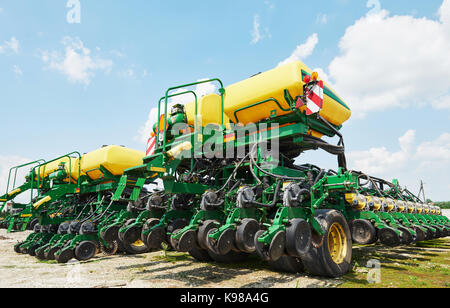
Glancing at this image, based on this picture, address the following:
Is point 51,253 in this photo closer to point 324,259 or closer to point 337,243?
point 324,259

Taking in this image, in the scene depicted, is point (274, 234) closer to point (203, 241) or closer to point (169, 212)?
point (203, 241)

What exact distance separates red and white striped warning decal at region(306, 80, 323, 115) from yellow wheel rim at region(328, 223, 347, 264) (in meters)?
2.06

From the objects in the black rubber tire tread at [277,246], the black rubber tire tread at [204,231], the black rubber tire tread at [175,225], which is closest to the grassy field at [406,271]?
the black rubber tire tread at [277,246]

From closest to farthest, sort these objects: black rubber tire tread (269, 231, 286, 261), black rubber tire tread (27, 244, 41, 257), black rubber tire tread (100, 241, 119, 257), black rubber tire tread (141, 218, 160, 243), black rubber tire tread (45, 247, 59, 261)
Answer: black rubber tire tread (269, 231, 286, 261) → black rubber tire tread (141, 218, 160, 243) → black rubber tire tread (45, 247, 59, 261) → black rubber tire tread (100, 241, 119, 257) → black rubber tire tread (27, 244, 41, 257)

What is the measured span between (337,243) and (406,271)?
165 centimetres

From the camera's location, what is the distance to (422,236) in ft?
26.0

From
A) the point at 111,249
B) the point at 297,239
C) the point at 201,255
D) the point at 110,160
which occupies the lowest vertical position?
the point at 111,249

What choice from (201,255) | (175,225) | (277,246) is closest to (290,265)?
(277,246)

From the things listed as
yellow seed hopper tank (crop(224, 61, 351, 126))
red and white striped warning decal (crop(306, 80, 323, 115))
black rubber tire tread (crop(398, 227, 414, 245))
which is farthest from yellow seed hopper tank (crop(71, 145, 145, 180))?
black rubber tire tread (crop(398, 227, 414, 245))

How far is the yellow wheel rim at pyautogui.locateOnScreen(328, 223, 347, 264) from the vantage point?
5.42 metres

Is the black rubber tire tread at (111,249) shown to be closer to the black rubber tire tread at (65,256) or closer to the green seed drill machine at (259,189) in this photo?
the green seed drill machine at (259,189)

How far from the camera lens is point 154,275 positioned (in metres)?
5.57

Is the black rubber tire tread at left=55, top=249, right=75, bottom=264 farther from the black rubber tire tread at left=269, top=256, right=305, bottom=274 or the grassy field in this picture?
the grassy field

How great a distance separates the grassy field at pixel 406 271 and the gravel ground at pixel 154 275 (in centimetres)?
56
